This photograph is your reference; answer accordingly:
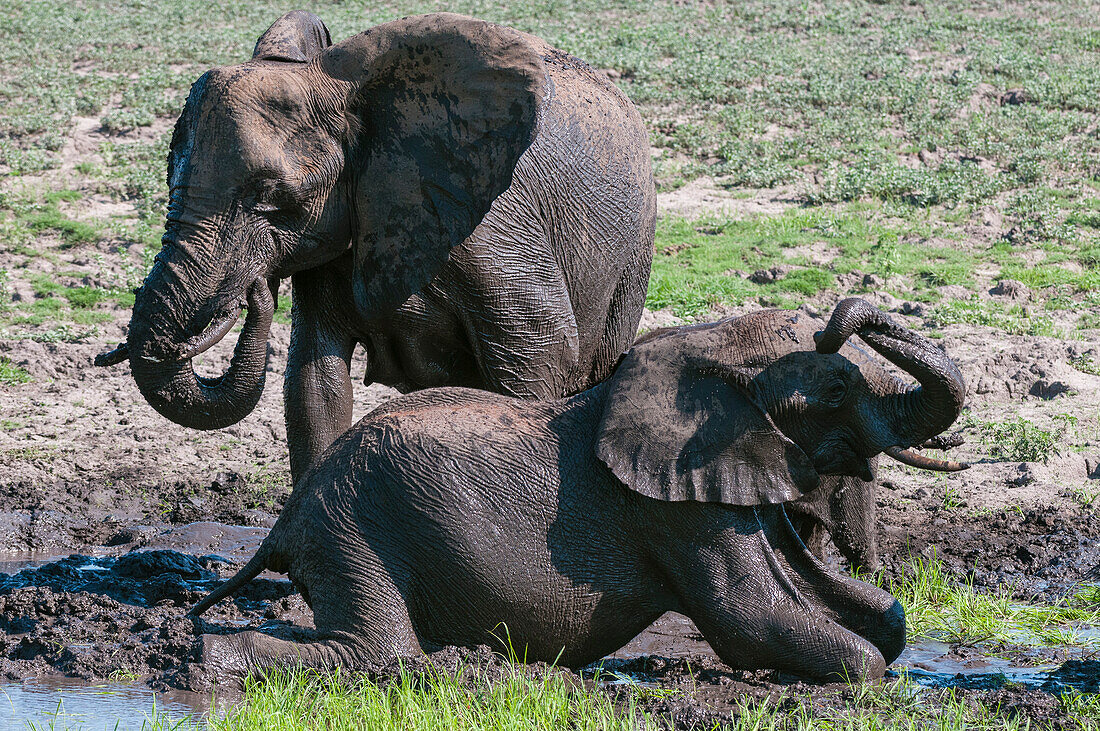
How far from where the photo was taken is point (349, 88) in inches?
222

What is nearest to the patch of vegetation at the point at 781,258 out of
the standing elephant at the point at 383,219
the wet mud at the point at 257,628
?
the wet mud at the point at 257,628

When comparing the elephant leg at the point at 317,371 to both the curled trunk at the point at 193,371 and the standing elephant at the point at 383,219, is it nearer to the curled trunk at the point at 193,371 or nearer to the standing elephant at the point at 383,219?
the standing elephant at the point at 383,219

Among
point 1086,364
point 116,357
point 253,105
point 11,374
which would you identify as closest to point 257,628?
point 116,357

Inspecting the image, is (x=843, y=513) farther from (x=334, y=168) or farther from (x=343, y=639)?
(x=334, y=168)

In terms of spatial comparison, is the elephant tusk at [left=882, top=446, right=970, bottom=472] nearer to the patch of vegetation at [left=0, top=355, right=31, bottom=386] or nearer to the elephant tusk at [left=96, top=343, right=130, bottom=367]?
the elephant tusk at [left=96, top=343, right=130, bottom=367]

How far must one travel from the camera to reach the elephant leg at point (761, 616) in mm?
4848

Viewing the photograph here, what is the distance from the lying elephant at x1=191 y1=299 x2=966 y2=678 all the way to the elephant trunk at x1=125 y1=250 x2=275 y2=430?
99 centimetres

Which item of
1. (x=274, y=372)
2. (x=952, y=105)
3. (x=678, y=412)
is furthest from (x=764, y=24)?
(x=678, y=412)

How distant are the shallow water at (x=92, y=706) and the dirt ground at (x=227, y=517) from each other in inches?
2.9

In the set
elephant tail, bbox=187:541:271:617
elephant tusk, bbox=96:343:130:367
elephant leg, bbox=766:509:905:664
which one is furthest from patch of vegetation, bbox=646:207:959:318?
elephant tail, bbox=187:541:271:617

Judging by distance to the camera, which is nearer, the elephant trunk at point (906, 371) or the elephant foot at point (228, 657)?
the elephant trunk at point (906, 371)

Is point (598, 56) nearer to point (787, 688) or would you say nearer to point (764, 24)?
point (764, 24)

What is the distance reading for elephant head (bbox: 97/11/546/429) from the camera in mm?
5465

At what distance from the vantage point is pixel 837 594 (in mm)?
5070
